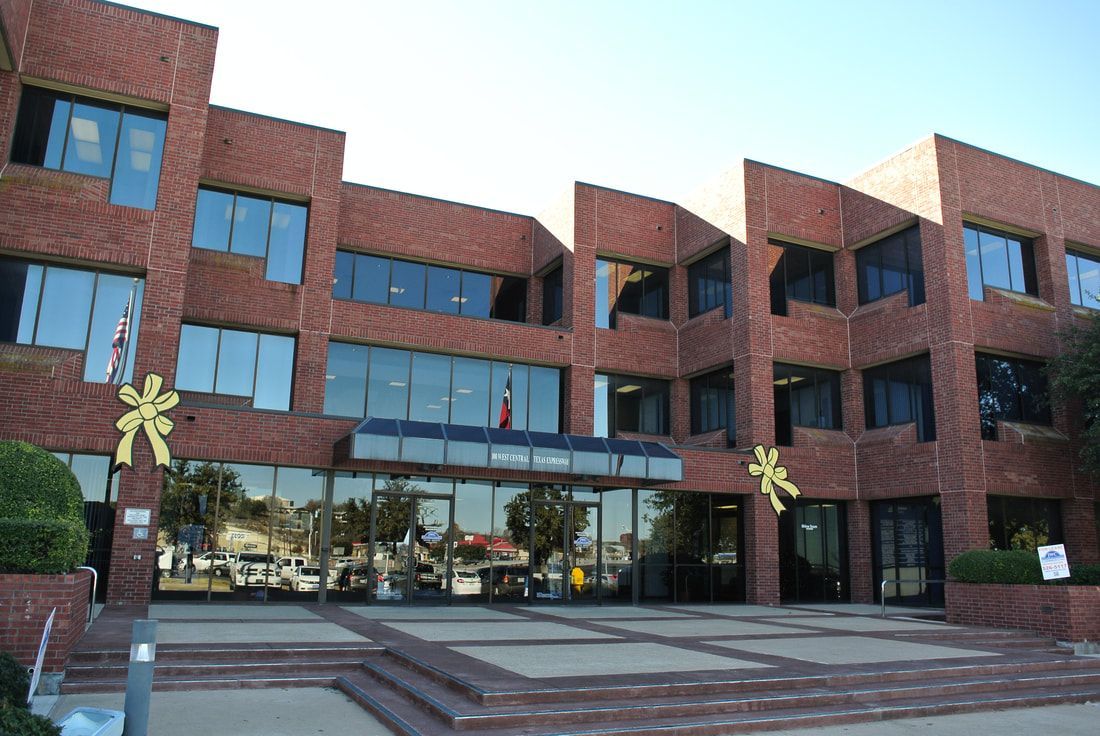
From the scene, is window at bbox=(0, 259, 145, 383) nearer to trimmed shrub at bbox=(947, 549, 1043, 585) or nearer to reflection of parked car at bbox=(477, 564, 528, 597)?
reflection of parked car at bbox=(477, 564, 528, 597)

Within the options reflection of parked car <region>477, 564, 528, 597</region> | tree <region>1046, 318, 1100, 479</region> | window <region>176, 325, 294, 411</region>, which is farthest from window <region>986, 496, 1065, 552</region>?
window <region>176, 325, 294, 411</region>

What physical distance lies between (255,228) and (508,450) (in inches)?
335

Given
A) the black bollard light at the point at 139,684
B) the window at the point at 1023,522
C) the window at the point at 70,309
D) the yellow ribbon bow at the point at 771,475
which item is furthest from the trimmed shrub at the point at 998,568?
the window at the point at 70,309

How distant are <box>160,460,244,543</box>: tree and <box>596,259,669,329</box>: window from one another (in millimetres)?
11021

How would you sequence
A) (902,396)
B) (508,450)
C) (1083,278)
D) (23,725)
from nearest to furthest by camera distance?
(23,725) < (508,450) < (902,396) < (1083,278)

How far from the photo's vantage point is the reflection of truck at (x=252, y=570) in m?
18.1

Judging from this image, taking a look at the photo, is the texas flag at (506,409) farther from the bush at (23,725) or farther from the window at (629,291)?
the bush at (23,725)

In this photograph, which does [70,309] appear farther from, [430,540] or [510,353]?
[510,353]

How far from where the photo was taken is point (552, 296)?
2561 centimetres

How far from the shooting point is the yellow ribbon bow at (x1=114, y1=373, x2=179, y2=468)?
17.2 metres

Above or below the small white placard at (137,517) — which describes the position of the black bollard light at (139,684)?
below

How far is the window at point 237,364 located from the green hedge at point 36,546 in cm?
1102

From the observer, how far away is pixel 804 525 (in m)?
23.6

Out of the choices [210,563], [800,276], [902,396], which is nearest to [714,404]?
[800,276]
